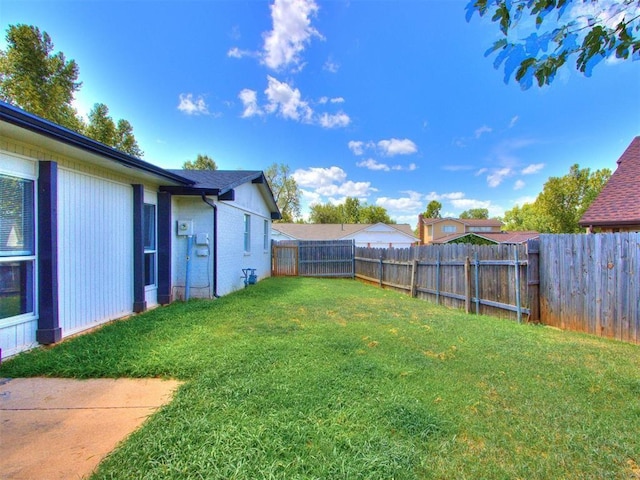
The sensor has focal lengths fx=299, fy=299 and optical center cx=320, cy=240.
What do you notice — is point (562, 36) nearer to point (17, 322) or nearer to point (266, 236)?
point (17, 322)

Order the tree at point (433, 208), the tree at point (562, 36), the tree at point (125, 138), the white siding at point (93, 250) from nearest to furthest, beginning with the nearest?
1. the tree at point (562, 36)
2. the white siding at point (93, 250)
3. the tree at point (125, 138)
4. the tree at point (433, 208)

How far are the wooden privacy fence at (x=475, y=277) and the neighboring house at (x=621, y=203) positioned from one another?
183 inches

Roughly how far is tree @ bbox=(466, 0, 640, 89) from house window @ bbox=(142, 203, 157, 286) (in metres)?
6.89

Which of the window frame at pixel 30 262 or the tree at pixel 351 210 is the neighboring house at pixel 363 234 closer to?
the tree at pixel 351 210

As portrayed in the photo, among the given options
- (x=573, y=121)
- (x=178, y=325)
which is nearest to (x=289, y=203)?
(x=573, y=121)

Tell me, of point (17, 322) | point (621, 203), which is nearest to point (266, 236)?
point (17, 322)

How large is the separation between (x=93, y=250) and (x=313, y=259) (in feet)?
36.6

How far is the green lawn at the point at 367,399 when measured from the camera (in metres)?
1.94

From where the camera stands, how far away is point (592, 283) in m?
5.25

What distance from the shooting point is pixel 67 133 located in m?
3.75

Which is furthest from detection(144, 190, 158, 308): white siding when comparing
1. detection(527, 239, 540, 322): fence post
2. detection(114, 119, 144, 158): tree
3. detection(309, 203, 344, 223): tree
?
detection(309, 203, 344, 223): tree

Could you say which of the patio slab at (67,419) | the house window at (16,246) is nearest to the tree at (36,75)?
the house window at (16,246)

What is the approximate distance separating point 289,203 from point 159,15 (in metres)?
35.3

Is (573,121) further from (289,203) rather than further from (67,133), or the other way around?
(289,203)
